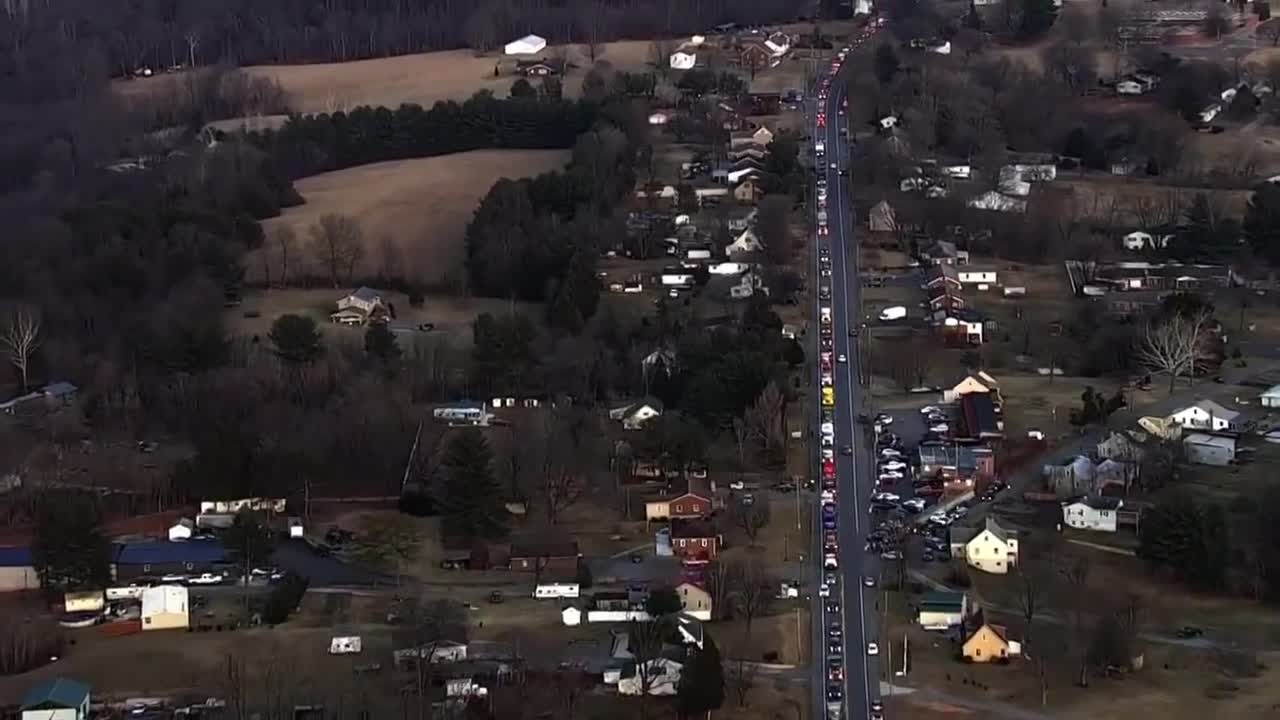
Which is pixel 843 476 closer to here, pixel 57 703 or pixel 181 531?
pixel 181 531

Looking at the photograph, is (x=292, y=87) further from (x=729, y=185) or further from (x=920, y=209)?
(x=920, y=209)

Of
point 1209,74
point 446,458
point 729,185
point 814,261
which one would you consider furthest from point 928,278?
point 1209,74

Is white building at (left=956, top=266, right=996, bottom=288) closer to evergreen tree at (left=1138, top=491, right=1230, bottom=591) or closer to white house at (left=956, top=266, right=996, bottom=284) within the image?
white house at (left=956, top=266, right=996, bottom=284)

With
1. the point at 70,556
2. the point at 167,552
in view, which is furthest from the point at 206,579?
the point at 70,556

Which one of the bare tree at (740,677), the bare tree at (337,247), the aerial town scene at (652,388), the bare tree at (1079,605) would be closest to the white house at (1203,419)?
the aerial town scene at (652,388)

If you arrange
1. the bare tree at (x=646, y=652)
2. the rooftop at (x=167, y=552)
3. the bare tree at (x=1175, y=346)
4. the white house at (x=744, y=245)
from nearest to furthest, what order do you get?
the bare tree at (x=646, y=652)
the rooftop at (x=167, y=552)
the bare tree at (x=1175, y=346)
the white house at (x=744, y=245)

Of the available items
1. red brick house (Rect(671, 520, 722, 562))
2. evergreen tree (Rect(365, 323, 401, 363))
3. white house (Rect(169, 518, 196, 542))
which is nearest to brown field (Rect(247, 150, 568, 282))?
evergreen tree (Rect(365, 323, 401, 363))

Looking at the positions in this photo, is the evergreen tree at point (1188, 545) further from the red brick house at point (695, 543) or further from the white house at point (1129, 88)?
the white house at point (1129, 88)
